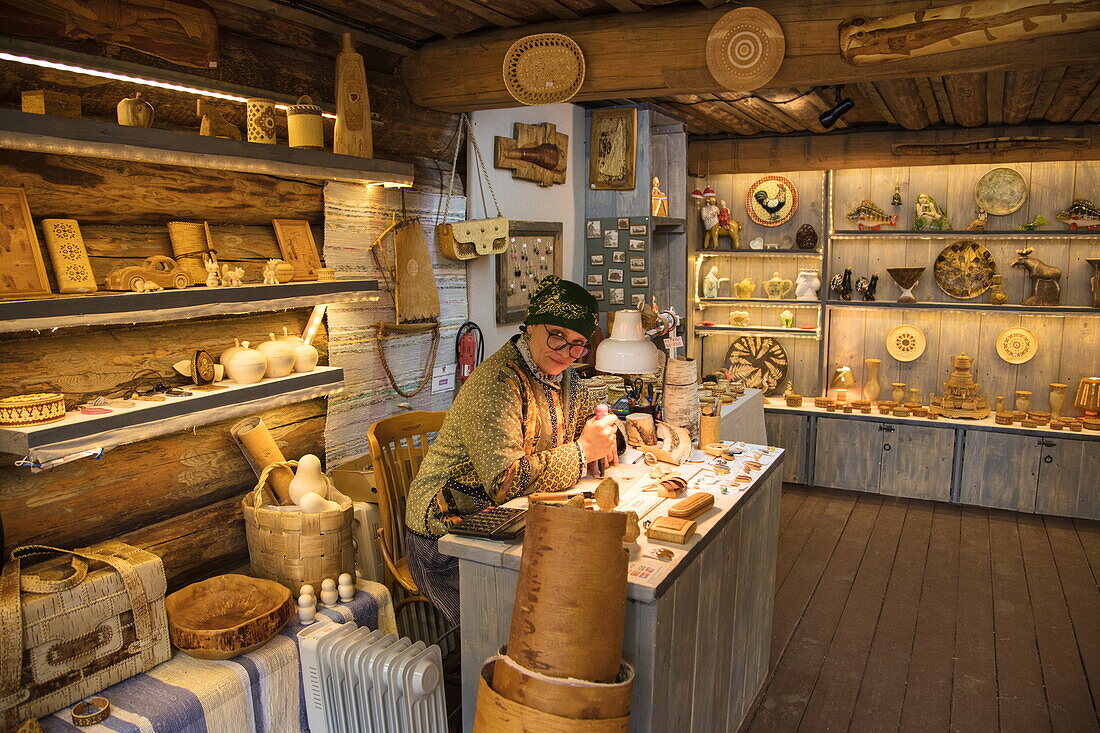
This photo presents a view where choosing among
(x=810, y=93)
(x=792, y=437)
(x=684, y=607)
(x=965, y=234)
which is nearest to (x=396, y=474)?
(x=684, y=607)

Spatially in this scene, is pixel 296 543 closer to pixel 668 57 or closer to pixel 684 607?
pixel 684 607

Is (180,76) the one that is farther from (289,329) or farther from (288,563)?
(288,563)

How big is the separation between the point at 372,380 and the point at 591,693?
2216 millimetres

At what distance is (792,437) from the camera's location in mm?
6266

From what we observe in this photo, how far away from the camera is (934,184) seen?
20.2ft

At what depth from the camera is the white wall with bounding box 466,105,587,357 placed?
455 centimetres

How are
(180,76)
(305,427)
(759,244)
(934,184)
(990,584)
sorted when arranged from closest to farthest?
(180,76)
(305,427)
(990,584)
(934,184)
(759,244)

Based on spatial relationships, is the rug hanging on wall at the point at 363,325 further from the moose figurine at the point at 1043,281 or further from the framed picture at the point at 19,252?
the moose figurine at the point at 1043,281

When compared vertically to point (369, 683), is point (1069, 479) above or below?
below

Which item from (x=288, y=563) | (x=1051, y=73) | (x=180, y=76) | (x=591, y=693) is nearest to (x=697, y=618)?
(x=591, y=693)

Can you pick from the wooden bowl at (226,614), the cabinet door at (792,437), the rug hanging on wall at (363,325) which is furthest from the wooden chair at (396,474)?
the cabinet door at (792,437)

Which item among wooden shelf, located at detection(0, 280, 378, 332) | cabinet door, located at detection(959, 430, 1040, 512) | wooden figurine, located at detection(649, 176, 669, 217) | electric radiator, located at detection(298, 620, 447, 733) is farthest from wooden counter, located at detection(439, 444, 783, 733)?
cabinet door, located at detection(959, 430, 1040, 512)

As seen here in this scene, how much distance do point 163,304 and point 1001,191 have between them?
5.82 metres

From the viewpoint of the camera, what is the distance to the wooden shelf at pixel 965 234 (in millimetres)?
5656
